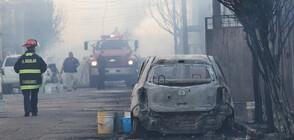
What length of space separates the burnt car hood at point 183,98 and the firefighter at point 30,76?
582 cm

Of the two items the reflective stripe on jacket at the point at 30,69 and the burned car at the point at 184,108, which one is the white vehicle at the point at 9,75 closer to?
the reflective stripe on jacket at the point at 30,69

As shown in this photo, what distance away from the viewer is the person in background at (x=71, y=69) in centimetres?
2820

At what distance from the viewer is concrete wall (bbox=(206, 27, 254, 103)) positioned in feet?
57.2

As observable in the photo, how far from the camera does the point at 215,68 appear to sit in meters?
10.6

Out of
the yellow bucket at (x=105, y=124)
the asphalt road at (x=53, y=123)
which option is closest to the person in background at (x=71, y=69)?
the asphalt road at (x=53, y=123)

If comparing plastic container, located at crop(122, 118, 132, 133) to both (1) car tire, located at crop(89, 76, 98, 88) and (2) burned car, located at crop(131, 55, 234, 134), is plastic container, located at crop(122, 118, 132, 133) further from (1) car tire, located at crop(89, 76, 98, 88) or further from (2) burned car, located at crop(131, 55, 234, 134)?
(1) car tire, located at crop(89, 76, 98, 88)

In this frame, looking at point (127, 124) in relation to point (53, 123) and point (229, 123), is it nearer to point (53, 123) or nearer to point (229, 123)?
point (229, 123)

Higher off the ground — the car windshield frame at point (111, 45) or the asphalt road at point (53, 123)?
the car windshield frame at point (111, 45)

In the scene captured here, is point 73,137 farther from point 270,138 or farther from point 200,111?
point 270,138

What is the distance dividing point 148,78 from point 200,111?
1.08m

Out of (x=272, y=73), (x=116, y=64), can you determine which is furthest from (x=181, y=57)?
(x=116, y=64)

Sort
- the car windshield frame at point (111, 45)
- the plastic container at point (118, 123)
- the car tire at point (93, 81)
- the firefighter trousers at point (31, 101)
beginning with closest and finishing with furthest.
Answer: the plastic container at point (118, 123)
the firefighter trousers at point (31, 101)
the car windshield frame at point (111, 45)
the car tire at point (93, 81)

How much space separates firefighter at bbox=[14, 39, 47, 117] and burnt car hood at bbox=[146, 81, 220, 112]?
5.82 m

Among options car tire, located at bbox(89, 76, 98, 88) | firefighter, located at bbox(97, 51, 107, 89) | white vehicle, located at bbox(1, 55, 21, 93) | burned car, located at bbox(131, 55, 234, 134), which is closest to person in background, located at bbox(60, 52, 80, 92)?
firefighter, located at bbox(97, 51, 107, 89)
